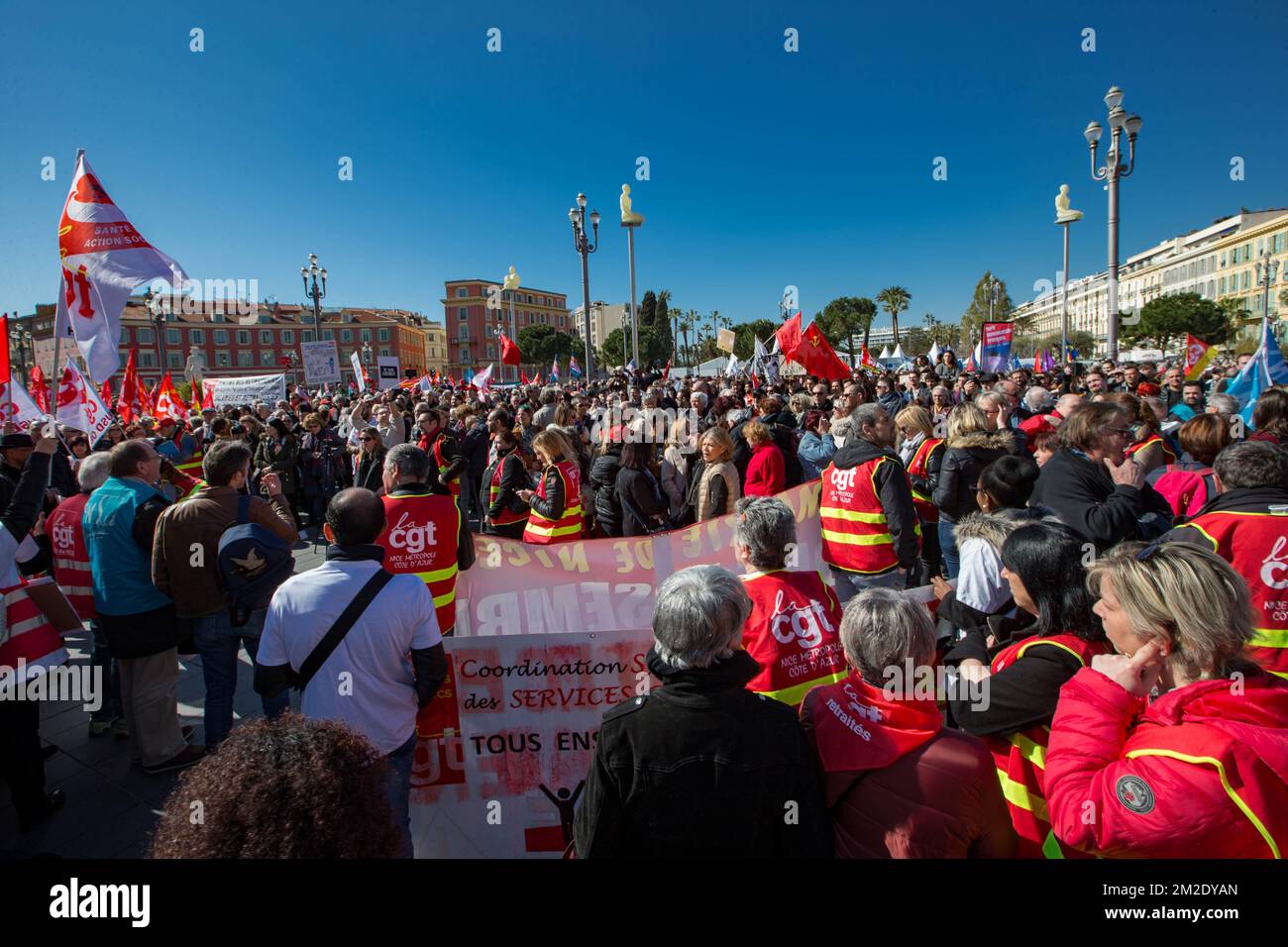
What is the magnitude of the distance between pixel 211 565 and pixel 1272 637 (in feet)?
16.7

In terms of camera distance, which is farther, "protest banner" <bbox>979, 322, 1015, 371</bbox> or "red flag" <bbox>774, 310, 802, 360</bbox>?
"protest banner" <bbox>979, 322, 1015, 371</bbox>

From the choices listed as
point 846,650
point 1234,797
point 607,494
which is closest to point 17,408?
point 607,494

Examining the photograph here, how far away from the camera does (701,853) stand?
1625 millimetres

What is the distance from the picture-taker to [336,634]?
2469mm

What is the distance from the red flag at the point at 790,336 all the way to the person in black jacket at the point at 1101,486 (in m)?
8.13

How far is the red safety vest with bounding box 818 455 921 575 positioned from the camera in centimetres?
421

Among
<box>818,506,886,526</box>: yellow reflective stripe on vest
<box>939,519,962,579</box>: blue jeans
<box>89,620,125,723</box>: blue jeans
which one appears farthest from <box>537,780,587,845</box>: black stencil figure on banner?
<box>939,519,962,579</box>: blue jeans

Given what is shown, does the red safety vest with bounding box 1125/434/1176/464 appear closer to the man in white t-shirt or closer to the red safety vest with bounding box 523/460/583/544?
the red safety vest with bounding box 523/460/583/544

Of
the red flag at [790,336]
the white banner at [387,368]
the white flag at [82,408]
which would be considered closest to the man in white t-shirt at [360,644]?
the white flag at [82,408]

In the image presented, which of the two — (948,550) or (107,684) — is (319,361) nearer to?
(107,684)

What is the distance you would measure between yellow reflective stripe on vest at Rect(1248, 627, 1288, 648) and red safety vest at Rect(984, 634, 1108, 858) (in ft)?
5.01
